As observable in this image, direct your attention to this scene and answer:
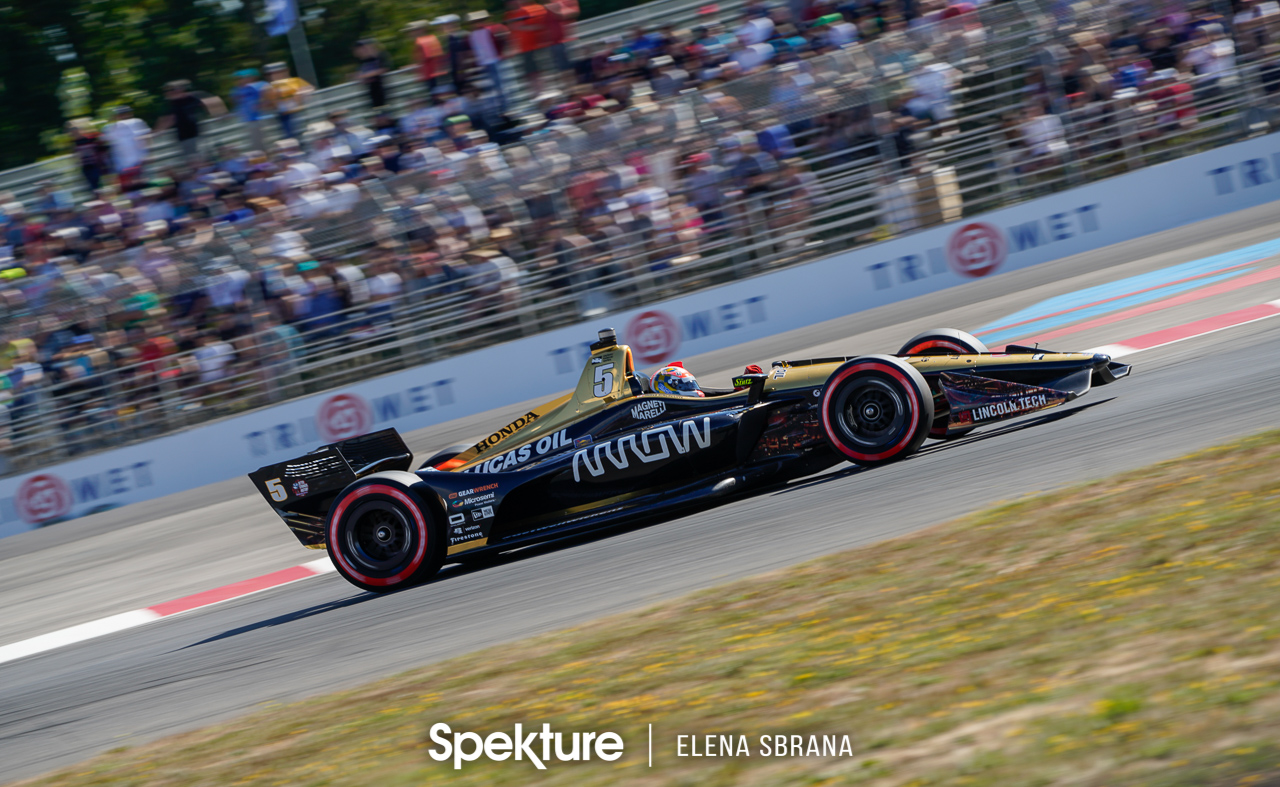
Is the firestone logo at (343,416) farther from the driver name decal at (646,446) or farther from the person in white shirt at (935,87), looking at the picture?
the person in white shirt at (935,87)

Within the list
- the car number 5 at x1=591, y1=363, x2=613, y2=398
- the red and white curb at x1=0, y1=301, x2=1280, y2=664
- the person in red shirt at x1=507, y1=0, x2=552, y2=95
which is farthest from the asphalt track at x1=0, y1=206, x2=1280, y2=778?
the person in red shirt at x1=507, y1=0, x2=552, y2=95

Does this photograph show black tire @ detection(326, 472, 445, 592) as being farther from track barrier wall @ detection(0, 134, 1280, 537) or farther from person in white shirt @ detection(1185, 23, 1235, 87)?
person in white shirt @ detection(1185, 23, 1235, 87)

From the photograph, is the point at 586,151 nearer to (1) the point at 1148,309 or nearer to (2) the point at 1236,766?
(1) the point at 1148,309

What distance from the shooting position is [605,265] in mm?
14555

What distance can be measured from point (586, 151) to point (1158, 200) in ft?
22.7

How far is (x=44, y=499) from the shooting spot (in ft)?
47.5

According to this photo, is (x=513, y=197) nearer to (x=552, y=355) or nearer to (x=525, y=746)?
(x=552, y=355)

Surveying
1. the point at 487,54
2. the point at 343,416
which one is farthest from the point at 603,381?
the point at 487,54

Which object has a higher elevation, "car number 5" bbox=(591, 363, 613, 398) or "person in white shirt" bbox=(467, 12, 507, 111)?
"person in white shirt" bbox=(467, 12, 507, 111)

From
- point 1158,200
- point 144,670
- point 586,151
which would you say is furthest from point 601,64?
point 144,670

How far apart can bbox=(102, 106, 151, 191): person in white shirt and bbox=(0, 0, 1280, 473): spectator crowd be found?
37 centimetres

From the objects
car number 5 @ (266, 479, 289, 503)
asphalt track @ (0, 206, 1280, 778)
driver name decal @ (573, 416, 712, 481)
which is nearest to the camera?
asphalt track @ (0, 206, 1280, 778)

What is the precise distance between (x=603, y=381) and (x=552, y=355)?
6888 millimetres

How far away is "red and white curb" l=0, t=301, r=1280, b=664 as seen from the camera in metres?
9.14
